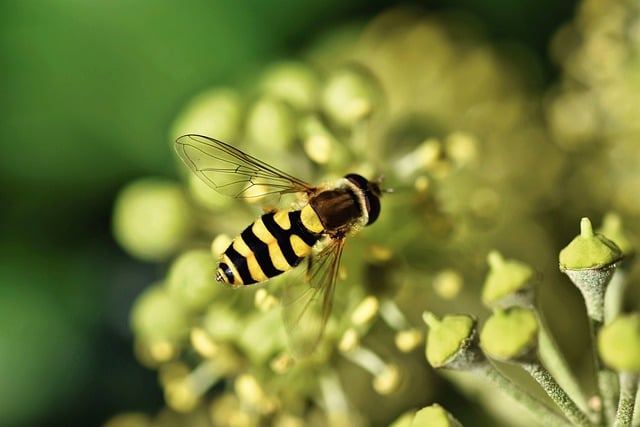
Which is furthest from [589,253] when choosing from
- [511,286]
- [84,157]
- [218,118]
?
[84,157]

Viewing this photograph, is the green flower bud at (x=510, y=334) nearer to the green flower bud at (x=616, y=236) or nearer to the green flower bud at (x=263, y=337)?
the green flower bud at (x=616, y=236)

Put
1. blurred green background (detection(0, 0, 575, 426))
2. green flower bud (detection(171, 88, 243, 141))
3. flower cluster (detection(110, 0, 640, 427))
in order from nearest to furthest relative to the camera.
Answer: flower cluster (detection(110, 0, 640, 427)), green flower bud (detection(171, 88, 243, 141)), blurred green background (detection(0, 0, 575, 426))

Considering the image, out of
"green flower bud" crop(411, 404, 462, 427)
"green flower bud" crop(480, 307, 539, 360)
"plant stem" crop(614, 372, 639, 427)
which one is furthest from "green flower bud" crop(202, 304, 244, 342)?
"plant stem" crop(614, 372, 639, 427)

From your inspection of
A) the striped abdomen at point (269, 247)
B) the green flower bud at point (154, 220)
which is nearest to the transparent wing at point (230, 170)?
the striped abdomen at point (269, 247)

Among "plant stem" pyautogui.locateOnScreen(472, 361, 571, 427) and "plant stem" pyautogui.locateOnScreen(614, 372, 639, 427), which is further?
"plant stem" pyautogui.locateOnScreen(472, 361, 571, 427)

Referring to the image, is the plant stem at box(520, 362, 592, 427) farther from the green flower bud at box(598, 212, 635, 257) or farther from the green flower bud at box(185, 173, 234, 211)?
the green flower bud at box(185, 173, 234, 211)

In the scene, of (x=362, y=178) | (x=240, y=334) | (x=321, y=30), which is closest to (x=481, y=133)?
(x=321, y=30)

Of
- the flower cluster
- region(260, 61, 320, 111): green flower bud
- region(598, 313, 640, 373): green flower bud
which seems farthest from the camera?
region(260, 61, 320, 111): green flower bud
